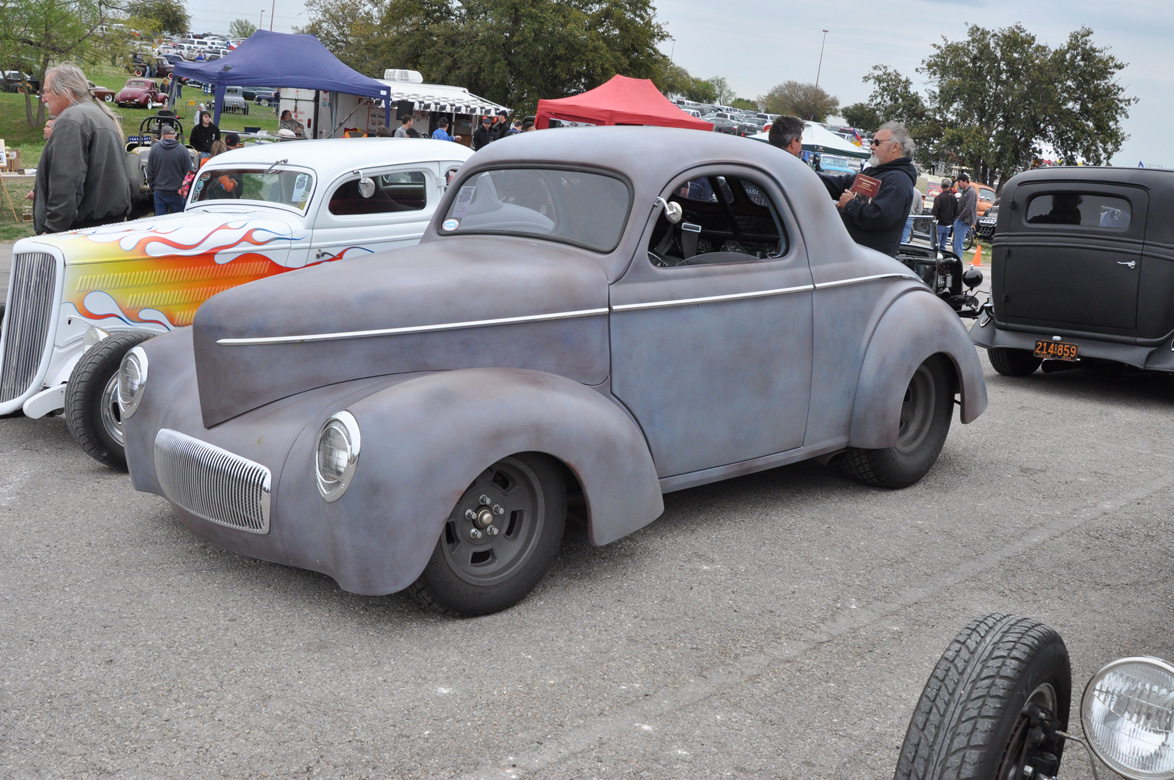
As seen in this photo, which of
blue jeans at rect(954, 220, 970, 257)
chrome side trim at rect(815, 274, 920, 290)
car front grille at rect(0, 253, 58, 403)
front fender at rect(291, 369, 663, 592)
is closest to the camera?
front fender at rect(291, 369, 663, 592)

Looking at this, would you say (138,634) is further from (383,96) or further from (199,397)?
(383,96)

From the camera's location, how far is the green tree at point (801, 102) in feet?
388

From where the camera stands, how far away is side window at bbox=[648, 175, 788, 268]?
4.93m

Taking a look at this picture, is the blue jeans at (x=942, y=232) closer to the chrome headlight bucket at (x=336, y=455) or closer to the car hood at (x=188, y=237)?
the car hood at (x=188, y=237)

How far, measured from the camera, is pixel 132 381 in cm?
458

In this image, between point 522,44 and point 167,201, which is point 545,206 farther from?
point 522,44

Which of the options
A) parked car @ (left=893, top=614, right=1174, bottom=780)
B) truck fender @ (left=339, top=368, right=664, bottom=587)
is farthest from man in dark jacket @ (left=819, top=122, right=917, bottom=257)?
parked car @ (left=893, top=614, right=1174, bottom=780)

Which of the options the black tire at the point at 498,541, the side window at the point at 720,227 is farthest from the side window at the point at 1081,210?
the black tire at the point at 498,541

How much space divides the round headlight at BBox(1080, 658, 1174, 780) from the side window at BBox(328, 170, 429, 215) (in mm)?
6080

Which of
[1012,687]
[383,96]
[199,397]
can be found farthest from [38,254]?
[383,96]

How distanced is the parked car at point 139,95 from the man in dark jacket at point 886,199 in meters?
44.0

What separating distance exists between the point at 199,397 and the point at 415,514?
45.8 inches

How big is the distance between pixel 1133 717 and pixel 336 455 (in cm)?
250

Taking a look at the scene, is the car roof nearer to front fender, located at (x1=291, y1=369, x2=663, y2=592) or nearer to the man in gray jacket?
the man in gray jacket
